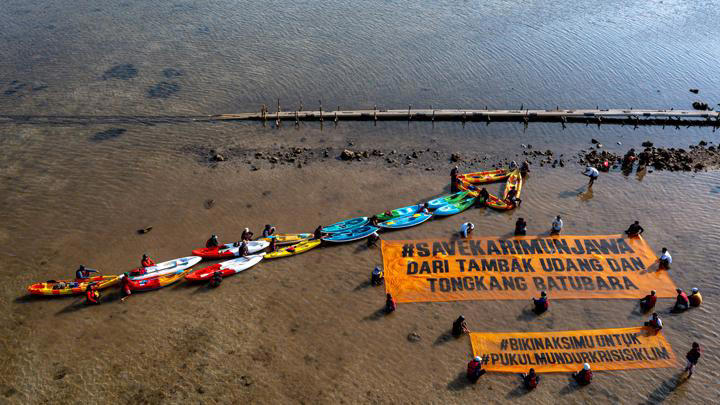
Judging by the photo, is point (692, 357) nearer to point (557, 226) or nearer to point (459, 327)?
point (557, 226)

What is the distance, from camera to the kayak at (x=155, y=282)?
23.2 m

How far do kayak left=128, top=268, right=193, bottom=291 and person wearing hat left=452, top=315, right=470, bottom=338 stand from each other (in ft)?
46.6

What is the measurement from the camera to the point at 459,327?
20.8 meters

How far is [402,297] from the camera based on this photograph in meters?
22.7

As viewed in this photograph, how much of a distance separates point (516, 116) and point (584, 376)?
25142mm

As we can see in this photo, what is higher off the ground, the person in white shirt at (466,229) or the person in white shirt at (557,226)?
the person in white shirt at (557,226)

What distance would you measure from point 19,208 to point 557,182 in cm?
3563

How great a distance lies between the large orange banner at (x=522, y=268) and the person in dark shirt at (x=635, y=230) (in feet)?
1.24

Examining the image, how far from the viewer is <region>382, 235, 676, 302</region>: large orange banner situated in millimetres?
23016

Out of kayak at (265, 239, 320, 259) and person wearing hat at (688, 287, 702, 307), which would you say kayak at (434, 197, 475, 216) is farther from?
person wearing hat at (688, 287, 702, 307)

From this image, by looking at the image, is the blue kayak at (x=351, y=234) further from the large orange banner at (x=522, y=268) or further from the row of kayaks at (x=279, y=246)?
the large orange banner at (x=522, y=268)

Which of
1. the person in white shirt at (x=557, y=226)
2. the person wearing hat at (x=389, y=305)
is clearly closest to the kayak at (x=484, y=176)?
the person in white shirt at (x=557, y=226)

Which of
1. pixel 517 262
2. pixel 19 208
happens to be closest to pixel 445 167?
pixel 517 262

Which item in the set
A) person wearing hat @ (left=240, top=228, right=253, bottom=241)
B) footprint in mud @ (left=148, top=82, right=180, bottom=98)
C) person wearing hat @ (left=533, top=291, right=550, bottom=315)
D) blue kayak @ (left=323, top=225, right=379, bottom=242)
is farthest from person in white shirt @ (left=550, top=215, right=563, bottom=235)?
footprint in mud @ (left=148, top=82, right=180, bottom=98)
